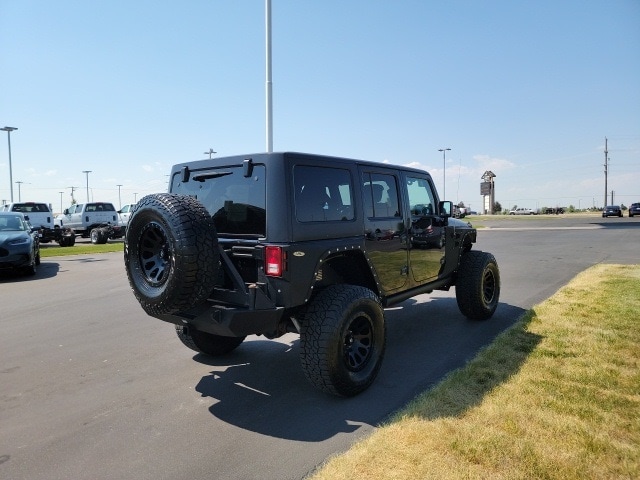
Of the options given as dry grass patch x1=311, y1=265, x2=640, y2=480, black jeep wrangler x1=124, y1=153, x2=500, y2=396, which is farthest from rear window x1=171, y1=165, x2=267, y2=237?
dry grass patch x1=311, y1=265, x2=640, y2=480

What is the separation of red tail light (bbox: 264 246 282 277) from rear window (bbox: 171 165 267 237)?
204 mm

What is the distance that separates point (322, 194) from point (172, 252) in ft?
4.53

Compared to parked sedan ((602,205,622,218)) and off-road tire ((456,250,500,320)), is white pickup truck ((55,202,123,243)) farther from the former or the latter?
parked sedan ((602,205,622,218))

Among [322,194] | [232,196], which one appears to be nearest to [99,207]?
[232,196]

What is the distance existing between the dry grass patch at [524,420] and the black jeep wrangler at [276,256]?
2.55ft

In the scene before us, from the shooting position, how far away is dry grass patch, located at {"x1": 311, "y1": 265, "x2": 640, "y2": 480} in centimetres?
250

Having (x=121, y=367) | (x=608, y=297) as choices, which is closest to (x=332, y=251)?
(x=121, y=367)

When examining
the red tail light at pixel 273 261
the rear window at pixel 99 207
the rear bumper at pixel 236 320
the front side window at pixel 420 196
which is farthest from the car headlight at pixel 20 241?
the rear window at pixel 99 207

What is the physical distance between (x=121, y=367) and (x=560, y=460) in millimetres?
3949

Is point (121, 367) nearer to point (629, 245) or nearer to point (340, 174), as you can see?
point (340, 174)

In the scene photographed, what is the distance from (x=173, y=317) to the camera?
3670 mm

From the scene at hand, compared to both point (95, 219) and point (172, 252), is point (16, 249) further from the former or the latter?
point (95, 219)

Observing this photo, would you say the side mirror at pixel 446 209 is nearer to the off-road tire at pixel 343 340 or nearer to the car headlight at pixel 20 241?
the off-road tire at pixel 343 340

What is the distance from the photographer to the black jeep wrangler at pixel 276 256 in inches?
130
